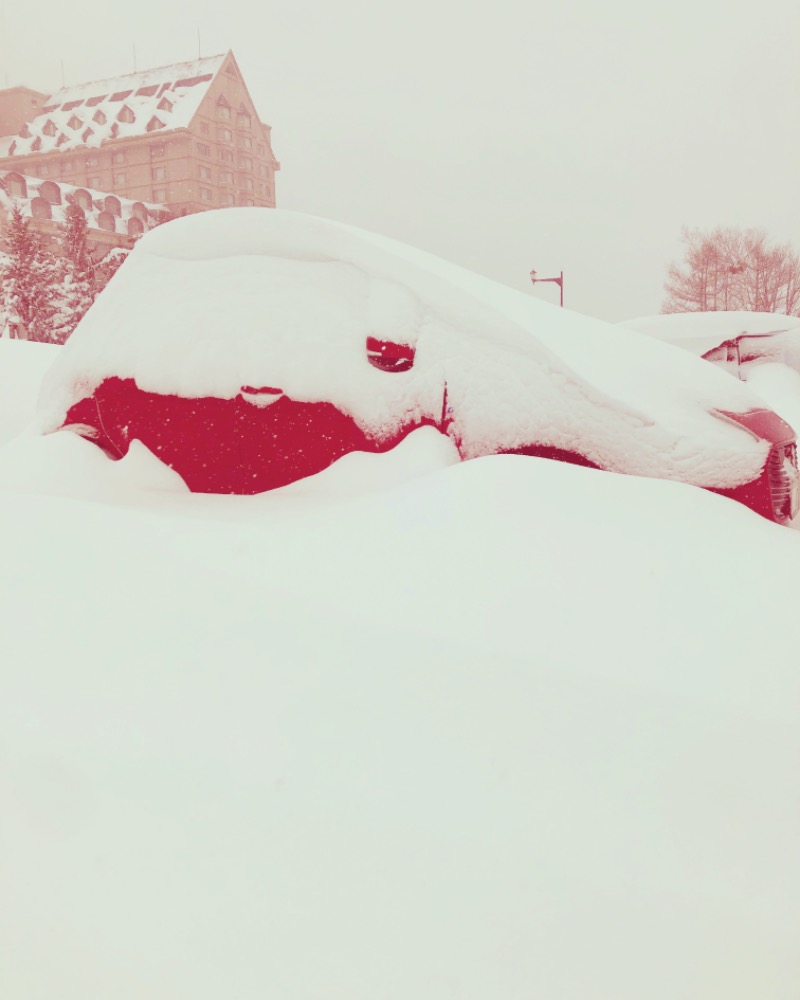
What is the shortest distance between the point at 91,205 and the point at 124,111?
26.7 ft

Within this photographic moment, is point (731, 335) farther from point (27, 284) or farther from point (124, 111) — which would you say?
point (124, 111)

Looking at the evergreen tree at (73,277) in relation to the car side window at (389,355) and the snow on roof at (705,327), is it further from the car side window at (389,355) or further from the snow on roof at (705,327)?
the car side window at (389,355)

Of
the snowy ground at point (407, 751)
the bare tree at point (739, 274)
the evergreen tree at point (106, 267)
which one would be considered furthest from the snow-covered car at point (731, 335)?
the evergreen tree at point (106, 267)

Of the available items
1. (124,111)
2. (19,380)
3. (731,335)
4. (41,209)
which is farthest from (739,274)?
(124,111)

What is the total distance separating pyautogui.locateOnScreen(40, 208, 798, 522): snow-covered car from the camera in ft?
9.15

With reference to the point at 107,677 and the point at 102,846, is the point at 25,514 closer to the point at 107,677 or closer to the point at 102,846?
the point at 107,677

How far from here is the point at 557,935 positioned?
1221mm

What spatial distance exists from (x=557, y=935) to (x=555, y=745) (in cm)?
37

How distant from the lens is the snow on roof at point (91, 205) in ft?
106

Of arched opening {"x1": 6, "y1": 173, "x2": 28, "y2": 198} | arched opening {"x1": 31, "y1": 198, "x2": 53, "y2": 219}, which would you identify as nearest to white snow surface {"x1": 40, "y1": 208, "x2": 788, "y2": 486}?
arched opening {"x1": 31, "y1": 198, "x2": 53, "y2": 219}

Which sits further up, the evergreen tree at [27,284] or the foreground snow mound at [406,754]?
the evergreen tree at [27,284]

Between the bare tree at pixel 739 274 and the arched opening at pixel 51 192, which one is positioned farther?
the arched opening at pixel 51 192

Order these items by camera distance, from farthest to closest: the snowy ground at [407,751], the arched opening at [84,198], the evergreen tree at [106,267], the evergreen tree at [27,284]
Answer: the arched opening at [84,198] → the evergreen tree at [106,267] → the evergreen tree at [27,284] → the snowy ground at [407,751]

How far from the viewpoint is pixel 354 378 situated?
2871 mm
